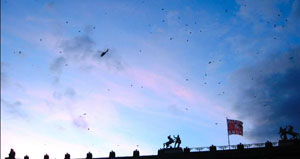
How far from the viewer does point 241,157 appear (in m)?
43.0

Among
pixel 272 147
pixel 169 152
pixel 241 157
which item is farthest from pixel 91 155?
pixel 272 147

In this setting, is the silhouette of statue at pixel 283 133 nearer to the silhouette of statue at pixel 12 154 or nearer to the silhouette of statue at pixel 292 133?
the silhouette of statue at pixel 292 133

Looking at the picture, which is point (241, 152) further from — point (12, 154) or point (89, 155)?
point (12, 154)

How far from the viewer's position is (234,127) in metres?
48.1

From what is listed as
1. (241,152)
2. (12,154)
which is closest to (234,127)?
(241,152)

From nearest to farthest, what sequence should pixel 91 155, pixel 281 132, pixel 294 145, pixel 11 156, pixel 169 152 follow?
pixel 294 145 < pixel 281 132 < pixel 169 152 < pixel 91 155 < pixel 11 156

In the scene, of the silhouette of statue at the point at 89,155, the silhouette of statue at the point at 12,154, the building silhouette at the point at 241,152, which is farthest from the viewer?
the silhouette of statue at the point at 12,154

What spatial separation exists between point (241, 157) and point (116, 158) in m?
16.7

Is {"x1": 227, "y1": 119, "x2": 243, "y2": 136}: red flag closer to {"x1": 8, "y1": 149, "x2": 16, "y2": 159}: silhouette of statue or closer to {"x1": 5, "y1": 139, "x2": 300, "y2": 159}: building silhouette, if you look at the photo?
{"x1": 5, "y1": 139, "x2": 300, "y2": 159}: building silhouette

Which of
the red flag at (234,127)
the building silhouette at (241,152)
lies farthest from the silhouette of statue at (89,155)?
the red flag at (234,127)

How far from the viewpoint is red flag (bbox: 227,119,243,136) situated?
4800 centimetres

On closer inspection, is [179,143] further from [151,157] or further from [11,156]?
[11,156]

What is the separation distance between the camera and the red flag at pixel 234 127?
48.0 metres

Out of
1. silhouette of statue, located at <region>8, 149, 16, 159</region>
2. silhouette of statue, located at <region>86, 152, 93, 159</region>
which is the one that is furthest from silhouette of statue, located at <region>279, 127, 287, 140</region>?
silhouette of statue, located at <region>8, 149, 16, 159</region>
